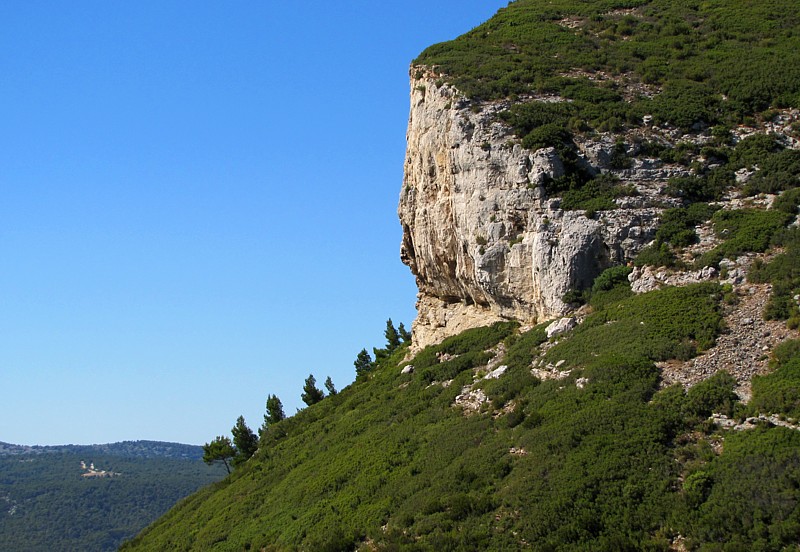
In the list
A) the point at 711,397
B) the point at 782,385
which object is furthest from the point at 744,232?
the point at 711,397

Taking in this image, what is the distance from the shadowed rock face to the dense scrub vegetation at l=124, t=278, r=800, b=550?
1.69 metres

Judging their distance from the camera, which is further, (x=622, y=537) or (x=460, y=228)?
(x=460, y=228)

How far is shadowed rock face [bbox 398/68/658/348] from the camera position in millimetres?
32500

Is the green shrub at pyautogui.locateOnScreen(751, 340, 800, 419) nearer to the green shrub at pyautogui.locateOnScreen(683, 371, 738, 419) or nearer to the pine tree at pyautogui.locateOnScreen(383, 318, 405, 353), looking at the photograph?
the green shrub at pyautogui.locateOnScreen(683, 371, 738, 419)

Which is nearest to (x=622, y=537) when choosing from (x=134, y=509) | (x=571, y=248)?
(x=571, y=248)

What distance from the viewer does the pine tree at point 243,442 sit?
48.8 metres

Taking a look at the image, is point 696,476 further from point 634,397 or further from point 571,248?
point 571,248

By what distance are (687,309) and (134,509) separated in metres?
184

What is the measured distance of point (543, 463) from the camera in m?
22.7

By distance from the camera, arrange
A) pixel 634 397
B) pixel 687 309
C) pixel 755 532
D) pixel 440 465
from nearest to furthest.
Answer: pixel 755 532 → pixel 634 397 → pixel 440 465 → pixel 687 309

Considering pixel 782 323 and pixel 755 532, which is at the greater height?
pixel 782 323

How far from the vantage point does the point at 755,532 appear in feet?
58.6

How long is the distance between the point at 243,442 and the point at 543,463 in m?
30.7

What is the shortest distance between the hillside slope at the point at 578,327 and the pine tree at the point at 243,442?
7.03 m
